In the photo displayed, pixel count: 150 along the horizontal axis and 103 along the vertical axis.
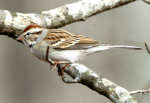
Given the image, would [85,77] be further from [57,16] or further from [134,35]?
[134,35]

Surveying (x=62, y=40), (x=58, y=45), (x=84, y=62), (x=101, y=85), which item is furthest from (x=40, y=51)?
(x=84, y=62)

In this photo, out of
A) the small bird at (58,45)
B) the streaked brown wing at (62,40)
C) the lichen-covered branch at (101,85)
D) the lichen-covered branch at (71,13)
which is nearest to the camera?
the lichen-covered branch at (101,85)

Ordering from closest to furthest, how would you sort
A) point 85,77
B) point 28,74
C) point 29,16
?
1. point 85,77
2. point 29,16
3. point 28,74

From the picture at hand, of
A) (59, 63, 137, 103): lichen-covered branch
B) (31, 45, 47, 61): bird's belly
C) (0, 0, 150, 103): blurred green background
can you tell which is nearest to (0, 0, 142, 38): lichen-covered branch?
Answer: (31, 45, 47, 61): bird's belly

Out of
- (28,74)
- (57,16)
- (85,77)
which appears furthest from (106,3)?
(28,74)

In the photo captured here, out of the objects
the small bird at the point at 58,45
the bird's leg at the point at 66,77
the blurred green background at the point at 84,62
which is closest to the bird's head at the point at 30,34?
the small bird at the point at 58,45

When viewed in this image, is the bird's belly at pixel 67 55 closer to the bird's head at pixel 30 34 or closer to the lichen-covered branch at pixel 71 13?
the bird's head at pixel 30 34
